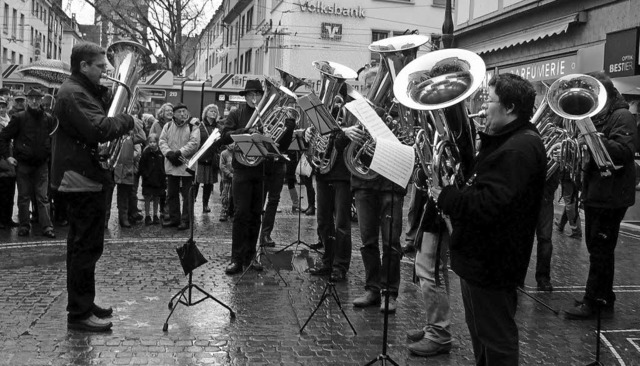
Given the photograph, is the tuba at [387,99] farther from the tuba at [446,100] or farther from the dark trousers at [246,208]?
the dark trousers at [246,208]

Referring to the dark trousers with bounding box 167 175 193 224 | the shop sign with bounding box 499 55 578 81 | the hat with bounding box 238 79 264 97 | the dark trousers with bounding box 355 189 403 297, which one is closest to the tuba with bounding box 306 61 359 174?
the dark trousers with bounding box 355 189 403 297

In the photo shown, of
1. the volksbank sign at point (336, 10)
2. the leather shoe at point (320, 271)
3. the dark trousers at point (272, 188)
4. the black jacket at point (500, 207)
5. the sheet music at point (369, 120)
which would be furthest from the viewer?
the volksbank sign at point (336, 10)

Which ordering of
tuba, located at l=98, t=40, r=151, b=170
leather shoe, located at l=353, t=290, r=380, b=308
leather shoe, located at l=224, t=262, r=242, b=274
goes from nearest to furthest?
tuba, located at l=98, t=40, r=151, b=170, leather shoe, located at l=353, t=290, r=380, b=308, leather shoe, located at l=224, t=262, r=242, b=274

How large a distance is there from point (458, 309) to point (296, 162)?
6.16 meters

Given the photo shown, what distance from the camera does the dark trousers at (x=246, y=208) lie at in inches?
314

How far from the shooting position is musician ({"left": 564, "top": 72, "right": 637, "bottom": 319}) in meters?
6.38

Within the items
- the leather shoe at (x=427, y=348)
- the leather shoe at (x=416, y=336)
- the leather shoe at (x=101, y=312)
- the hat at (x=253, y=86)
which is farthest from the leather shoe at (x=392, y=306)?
the hat at (x=253, y=86)

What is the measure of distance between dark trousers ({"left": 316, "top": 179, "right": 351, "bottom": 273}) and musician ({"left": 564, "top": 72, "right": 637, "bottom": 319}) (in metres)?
2.28

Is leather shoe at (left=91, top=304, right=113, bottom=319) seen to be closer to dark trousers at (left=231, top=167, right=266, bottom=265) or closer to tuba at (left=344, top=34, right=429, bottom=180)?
dark trousers at (left=231, top=167, right=266, bottom=265)

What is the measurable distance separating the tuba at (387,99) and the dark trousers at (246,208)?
1.68m

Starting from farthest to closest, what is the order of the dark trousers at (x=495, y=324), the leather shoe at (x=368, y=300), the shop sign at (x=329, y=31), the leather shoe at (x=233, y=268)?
the shop sign at (x=329, y=31) < the leather shoe at (x=233, y=268) < the leather shoe at (x=368, y=300) < the dark trousers at (x=495, y=324)

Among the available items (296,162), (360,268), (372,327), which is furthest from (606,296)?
(296,162)

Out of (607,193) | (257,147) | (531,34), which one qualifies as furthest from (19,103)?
(531,34)

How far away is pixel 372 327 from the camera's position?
6078mm
